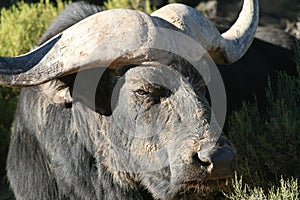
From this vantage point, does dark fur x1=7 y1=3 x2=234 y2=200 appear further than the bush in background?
No

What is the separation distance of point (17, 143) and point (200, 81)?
168cm

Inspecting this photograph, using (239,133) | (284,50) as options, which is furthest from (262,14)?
(239,133)

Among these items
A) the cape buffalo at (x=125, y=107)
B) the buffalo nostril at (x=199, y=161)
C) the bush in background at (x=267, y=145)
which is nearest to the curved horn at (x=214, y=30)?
the cape buffalo at (x=125, y=107)

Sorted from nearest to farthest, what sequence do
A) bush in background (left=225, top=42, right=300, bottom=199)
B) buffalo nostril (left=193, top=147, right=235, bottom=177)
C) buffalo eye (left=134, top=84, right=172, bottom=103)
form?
buffalo nostril (left=193, top=147, right=235, bottom=177), buffalo eye (left=134, top=84, right=172, bottom=103), bush in background (left=225, top=42, right=300, bottom=199)

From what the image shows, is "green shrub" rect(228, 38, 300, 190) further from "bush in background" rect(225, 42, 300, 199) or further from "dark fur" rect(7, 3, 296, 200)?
"dark fur" rect(7, 3, 296, 200)

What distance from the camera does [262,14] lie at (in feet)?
49.4

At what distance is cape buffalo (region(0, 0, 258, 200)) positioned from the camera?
4785 mm

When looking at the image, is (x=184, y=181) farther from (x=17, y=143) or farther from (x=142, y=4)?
(x=142, y=4)

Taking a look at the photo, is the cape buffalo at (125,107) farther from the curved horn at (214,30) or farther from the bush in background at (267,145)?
the bush in background at (267,145)

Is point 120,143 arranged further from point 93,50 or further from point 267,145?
point 267,145

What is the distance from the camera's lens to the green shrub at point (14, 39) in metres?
8.42

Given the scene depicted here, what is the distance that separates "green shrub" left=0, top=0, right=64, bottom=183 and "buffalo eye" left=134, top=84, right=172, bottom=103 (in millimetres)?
3728

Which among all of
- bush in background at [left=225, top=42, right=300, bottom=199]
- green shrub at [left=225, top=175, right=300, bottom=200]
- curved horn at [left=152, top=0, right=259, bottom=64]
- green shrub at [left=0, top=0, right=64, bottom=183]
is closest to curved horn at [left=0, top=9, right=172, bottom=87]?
curved horn at [left=152, top=0, right=259, bottom=64]

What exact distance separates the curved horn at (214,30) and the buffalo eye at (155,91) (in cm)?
57
